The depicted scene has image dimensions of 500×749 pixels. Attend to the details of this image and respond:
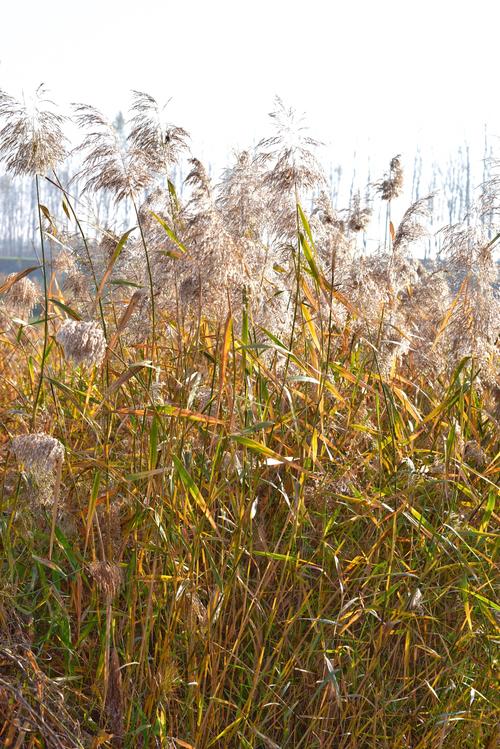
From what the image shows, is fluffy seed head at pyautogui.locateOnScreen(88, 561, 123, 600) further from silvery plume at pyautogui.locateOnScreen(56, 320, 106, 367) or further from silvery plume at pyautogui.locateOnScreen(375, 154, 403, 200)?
silvery plume at pyautogui.locateOnScreen(375, 154, 403, 200)

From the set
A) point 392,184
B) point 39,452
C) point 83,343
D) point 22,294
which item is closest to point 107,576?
point 39,452

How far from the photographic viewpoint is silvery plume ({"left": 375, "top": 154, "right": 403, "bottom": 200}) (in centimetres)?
393

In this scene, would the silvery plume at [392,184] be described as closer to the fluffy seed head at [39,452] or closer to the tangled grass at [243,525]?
the tangled grass at [243,525]

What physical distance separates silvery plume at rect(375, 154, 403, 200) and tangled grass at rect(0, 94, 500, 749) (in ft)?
5.06

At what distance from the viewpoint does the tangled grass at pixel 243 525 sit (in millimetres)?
1881

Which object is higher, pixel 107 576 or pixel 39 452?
pixel 39 452

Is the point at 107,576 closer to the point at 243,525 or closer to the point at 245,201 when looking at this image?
the point at 243,525

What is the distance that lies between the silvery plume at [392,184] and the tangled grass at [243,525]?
5.06 feet

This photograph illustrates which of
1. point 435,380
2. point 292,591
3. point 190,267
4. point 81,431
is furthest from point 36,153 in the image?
point 435,380

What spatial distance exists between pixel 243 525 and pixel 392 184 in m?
2.55

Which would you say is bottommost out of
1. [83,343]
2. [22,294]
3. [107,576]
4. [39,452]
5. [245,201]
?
[107,576]

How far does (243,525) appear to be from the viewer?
194 cm

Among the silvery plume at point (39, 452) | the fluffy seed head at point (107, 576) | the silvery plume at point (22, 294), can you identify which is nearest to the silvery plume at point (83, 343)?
the silvery plume at point (39, 452)

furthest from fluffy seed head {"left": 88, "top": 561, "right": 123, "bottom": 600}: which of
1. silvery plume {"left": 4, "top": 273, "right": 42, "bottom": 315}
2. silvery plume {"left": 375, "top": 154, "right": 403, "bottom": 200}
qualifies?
silvery plume {"left": 375, "top": 154, "right": 403, "bottom": 200}
